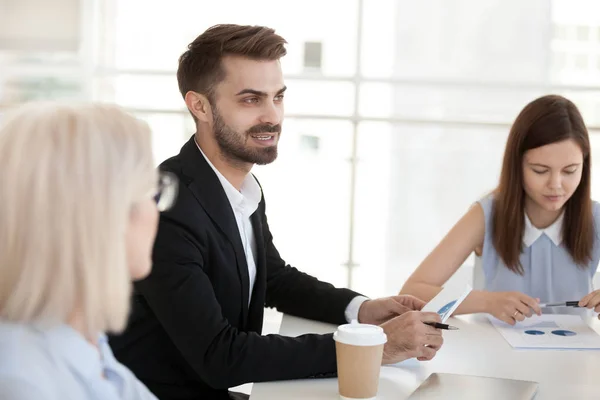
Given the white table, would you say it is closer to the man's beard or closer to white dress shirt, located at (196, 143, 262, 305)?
white dress shirt, located at (196, 143, 262, 305)

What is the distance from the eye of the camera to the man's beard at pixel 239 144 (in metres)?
1.72

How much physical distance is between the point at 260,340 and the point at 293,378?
82 mm

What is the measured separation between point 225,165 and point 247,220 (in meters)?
0.13

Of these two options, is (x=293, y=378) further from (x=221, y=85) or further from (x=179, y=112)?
(x=179, y=112)

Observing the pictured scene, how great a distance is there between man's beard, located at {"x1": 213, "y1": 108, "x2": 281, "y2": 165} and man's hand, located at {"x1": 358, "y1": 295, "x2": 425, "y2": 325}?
14.7 inches

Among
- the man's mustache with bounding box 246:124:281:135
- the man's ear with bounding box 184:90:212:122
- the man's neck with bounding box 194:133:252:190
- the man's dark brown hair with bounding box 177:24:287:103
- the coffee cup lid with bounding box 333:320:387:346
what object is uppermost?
the man's dark brown hair with bounding box 177:24:287:103

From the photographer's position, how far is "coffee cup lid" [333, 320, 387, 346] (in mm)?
1223

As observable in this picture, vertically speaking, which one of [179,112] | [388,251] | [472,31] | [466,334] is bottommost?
[388,251]

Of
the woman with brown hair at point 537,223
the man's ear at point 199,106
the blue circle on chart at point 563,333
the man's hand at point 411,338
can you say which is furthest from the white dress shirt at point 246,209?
the blue circle on chart at point 563,333

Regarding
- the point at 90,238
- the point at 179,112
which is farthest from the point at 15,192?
the point at 179,112

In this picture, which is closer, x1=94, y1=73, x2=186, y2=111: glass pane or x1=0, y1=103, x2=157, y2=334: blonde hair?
x1=0, y1=103, x2=157, y2=334: blonde hair

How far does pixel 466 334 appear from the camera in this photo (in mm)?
1643

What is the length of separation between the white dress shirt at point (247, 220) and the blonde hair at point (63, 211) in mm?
778

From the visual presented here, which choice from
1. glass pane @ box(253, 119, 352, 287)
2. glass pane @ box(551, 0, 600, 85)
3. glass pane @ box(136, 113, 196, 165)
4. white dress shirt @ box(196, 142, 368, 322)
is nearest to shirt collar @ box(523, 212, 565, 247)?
white dress shirt @ box(196, 142, 368, 322)
